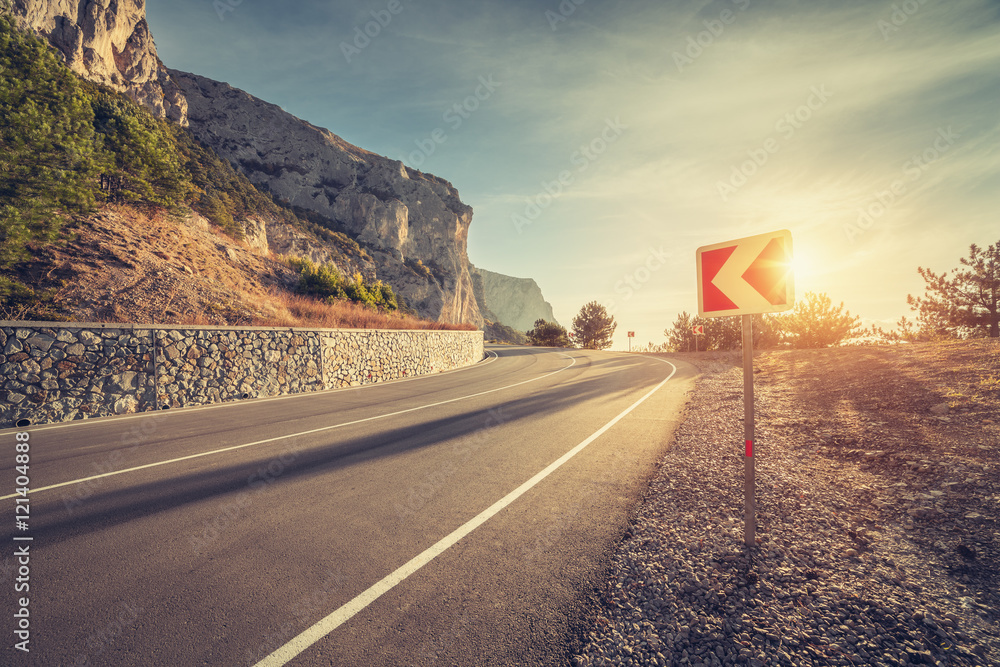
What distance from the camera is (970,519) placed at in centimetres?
294

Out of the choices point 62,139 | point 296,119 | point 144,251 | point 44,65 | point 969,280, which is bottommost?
point 969,280

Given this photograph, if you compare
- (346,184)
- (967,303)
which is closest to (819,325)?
(967,303)

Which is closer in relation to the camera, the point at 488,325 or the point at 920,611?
the point at 920,611

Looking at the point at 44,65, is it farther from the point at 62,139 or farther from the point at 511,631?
the point at 511,631

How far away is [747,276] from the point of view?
2.87m

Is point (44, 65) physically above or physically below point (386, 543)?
above

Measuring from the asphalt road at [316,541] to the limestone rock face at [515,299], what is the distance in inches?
7213

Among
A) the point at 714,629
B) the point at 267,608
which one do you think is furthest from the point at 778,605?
the point at 267,608

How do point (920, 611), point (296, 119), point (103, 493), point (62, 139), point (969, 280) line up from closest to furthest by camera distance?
point (920, 611) → point (103, 493) → point (62, 139) → point (969, 280) → point (296, 119)

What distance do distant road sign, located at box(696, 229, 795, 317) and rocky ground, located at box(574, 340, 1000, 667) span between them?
1.82m

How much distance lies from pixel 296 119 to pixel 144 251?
50119mm

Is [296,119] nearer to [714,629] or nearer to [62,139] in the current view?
[62,139]

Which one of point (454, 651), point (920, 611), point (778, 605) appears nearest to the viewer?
point (454, 651)

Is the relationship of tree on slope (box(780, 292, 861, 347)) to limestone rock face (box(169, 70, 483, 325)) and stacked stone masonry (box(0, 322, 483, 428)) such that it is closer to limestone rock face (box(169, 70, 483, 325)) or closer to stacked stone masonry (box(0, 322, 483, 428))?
stacked stone masonry (box(0, 322, 483, 428))
